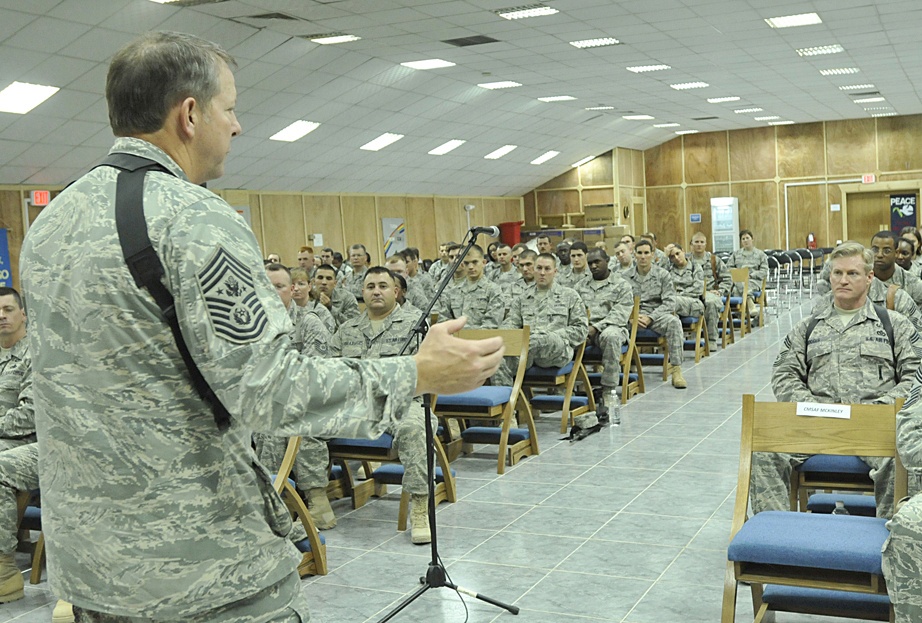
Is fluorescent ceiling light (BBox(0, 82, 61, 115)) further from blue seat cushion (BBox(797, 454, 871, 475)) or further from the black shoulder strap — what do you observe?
the black shoulder strap

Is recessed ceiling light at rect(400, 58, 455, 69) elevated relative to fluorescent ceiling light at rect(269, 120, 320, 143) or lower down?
elevated

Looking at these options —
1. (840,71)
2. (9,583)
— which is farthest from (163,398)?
(840,71)

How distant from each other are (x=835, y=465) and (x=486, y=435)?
314cm

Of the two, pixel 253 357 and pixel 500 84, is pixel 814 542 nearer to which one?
pixel 253 357

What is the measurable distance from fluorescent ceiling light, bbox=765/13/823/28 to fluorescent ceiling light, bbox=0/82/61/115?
952cm

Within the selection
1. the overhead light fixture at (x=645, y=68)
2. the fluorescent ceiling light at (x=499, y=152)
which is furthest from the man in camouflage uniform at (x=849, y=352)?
the fluorescent ceiling light at (x=499, y=152)

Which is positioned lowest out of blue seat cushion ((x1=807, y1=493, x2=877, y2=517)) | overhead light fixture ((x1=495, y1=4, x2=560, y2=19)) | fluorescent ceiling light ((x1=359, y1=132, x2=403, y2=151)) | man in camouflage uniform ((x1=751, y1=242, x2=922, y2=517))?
blue seat cushion ((x1=807, y1=493, x2=877, y2=517))

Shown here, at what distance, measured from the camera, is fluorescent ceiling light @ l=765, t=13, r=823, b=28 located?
12859 mm

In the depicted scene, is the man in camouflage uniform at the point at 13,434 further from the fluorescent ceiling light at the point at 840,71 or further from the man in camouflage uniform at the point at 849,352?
the fluorescent ceiling light at the point at 840,71

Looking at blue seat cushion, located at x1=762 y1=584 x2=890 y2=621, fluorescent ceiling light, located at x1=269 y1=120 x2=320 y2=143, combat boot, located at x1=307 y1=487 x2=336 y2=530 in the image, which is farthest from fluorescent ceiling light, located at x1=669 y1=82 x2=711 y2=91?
blue seat cushion, located at x1=762 y1=584 x2=890 y2=621

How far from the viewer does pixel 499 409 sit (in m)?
6.40

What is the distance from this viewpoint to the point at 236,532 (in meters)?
1.46

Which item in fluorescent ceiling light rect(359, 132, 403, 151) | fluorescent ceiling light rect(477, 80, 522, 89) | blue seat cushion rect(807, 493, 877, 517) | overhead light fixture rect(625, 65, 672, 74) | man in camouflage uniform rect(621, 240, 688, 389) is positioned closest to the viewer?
blue seat cushion rect(807, 493, 877, 517)

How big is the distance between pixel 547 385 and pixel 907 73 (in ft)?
47.1
